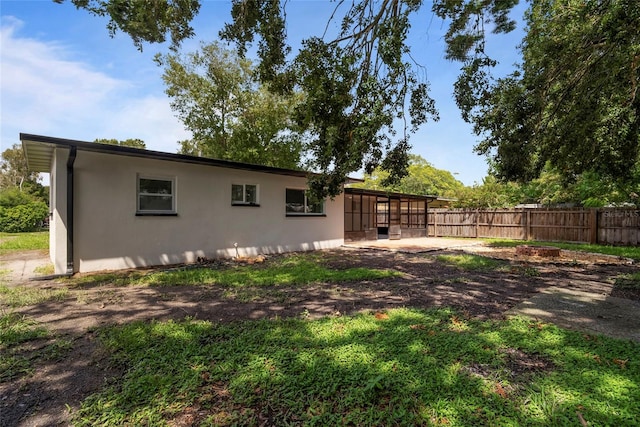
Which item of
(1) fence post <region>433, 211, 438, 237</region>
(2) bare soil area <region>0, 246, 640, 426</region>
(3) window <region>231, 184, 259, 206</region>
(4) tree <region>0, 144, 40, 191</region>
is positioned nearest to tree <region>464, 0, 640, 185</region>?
(2) bare soil area <region>0, 246, 640, 426</region>

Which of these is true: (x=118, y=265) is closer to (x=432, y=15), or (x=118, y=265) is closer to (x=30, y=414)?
(x=30, y=414)

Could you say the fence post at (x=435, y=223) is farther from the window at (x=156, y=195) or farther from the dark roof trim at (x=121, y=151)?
the window at (x=156, y=195)

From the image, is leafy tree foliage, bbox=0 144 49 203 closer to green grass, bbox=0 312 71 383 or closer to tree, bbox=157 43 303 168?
tree, bbox=157 43 303 168

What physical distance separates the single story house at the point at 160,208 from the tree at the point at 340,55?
Result: 196 cm

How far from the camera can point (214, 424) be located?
2041 mm

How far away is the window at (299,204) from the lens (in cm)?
1134

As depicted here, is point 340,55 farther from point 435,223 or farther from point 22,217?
point 22,217

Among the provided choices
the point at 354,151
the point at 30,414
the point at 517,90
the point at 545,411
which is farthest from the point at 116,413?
the point at 517,90

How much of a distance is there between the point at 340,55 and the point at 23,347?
6534 millimetres

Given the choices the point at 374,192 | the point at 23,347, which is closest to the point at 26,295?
the point at 23,347

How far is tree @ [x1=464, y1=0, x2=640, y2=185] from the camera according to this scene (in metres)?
5.62

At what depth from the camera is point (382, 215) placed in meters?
20.9

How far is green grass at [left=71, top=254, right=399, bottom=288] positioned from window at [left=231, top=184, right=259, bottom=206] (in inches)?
101

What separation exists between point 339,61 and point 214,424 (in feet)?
20.5
